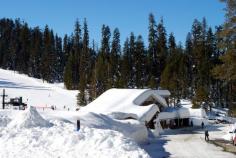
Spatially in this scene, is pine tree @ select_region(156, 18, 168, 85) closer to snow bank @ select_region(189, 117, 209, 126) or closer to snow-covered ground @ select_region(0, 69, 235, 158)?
snow bank @ select_region(189, 117, 209, 126)

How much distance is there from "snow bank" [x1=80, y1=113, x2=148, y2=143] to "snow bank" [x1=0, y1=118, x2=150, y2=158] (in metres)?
9.42

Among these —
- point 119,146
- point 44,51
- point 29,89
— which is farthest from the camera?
point 44,51

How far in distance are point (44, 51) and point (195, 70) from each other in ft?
134

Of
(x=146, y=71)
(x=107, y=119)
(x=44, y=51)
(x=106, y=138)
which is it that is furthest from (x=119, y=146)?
(x=44, y=51)

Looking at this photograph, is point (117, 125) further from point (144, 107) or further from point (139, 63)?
point (139, 63)

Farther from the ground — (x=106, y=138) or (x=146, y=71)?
(x=146, y=71)

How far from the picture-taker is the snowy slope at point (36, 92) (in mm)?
72562

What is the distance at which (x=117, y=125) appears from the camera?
115 feet

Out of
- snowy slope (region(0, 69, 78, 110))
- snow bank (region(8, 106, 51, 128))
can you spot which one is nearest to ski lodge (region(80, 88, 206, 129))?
snowy slope (region(0, 69, 78, 110))

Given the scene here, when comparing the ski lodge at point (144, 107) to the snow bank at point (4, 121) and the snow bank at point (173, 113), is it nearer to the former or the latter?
the snow bank at point (173, 113)

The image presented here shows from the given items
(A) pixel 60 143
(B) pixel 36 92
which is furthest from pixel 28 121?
(B) pixel 36 92

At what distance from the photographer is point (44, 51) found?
10994 centimetres

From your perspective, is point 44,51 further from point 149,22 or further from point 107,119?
point 107,119

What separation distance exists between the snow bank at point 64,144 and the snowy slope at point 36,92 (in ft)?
152
